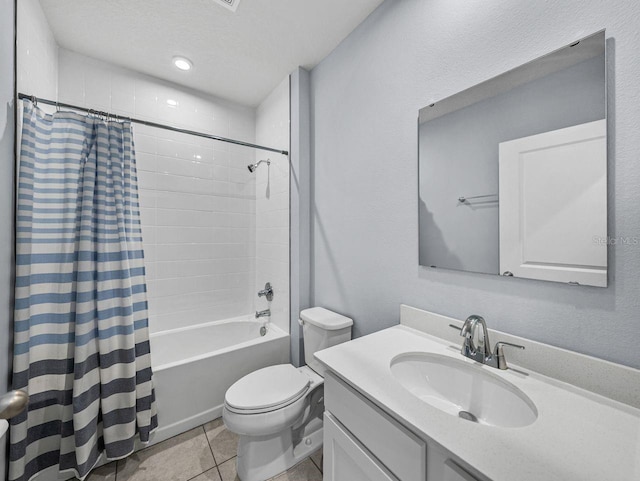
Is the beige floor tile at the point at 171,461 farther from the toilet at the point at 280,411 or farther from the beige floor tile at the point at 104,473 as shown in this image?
the toilet at the point at 280,411

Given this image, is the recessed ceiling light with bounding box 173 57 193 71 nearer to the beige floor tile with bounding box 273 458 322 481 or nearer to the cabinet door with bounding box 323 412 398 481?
the cabinet door with bounding box 323 412 398 481

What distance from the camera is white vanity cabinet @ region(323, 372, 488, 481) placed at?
2.12 ft

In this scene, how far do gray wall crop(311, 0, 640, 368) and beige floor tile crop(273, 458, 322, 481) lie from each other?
765 mm

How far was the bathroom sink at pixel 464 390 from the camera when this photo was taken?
0.82 metres

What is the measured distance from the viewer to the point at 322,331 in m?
1.63

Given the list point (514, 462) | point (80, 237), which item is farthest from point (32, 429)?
point (514, 462)

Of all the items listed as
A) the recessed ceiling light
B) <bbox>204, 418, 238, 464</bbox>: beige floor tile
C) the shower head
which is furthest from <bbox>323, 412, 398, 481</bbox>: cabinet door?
the recessed ceiling light

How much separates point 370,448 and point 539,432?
Answer: 1.47ft

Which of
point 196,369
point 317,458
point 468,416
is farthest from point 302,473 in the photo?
point 468,416

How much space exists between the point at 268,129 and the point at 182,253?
4.45ft

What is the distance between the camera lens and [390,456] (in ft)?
2.44

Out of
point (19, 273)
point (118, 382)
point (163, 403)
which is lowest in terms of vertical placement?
point (163, 403)

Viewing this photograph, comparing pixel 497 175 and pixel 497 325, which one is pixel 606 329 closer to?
pixel 497 325

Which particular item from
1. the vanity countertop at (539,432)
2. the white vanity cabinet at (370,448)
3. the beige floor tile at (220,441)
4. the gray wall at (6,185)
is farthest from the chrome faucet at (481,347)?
the gray wall at (6,185)
